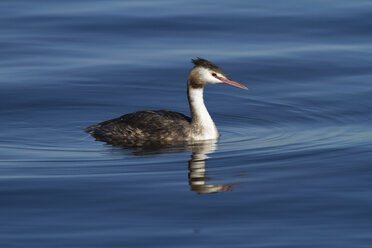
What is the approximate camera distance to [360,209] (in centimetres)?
1127

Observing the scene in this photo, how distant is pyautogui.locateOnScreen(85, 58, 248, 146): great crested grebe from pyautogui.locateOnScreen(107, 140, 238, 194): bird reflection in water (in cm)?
21

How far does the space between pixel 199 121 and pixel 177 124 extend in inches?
15.0

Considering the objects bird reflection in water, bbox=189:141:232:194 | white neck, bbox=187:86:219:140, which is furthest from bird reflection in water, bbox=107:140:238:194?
white neck, bbox=187:86:219:140

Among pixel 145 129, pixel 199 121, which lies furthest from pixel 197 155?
pixel 145 129

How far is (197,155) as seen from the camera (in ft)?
46.7

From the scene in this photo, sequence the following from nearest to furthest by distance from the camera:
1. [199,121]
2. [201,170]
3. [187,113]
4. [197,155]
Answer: [201,170] → [197,155] → [199,121] → [187,113]

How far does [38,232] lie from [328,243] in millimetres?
3343

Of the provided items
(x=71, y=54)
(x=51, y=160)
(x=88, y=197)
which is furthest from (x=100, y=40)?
(x=88, y=197)

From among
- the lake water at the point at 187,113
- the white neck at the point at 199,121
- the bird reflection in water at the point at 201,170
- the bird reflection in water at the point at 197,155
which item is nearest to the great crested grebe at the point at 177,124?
the white neck at the point at 199,121

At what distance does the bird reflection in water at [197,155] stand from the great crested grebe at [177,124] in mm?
209

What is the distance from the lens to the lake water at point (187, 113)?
1073 centimetres

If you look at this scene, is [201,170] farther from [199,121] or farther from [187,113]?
[187,113]

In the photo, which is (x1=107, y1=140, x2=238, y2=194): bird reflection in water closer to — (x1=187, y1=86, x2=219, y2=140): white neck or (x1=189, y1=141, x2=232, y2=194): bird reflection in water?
(x1=189, y1=141, x2=232, y2=194): bird reflection in water

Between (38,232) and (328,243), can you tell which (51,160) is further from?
(328,243)
